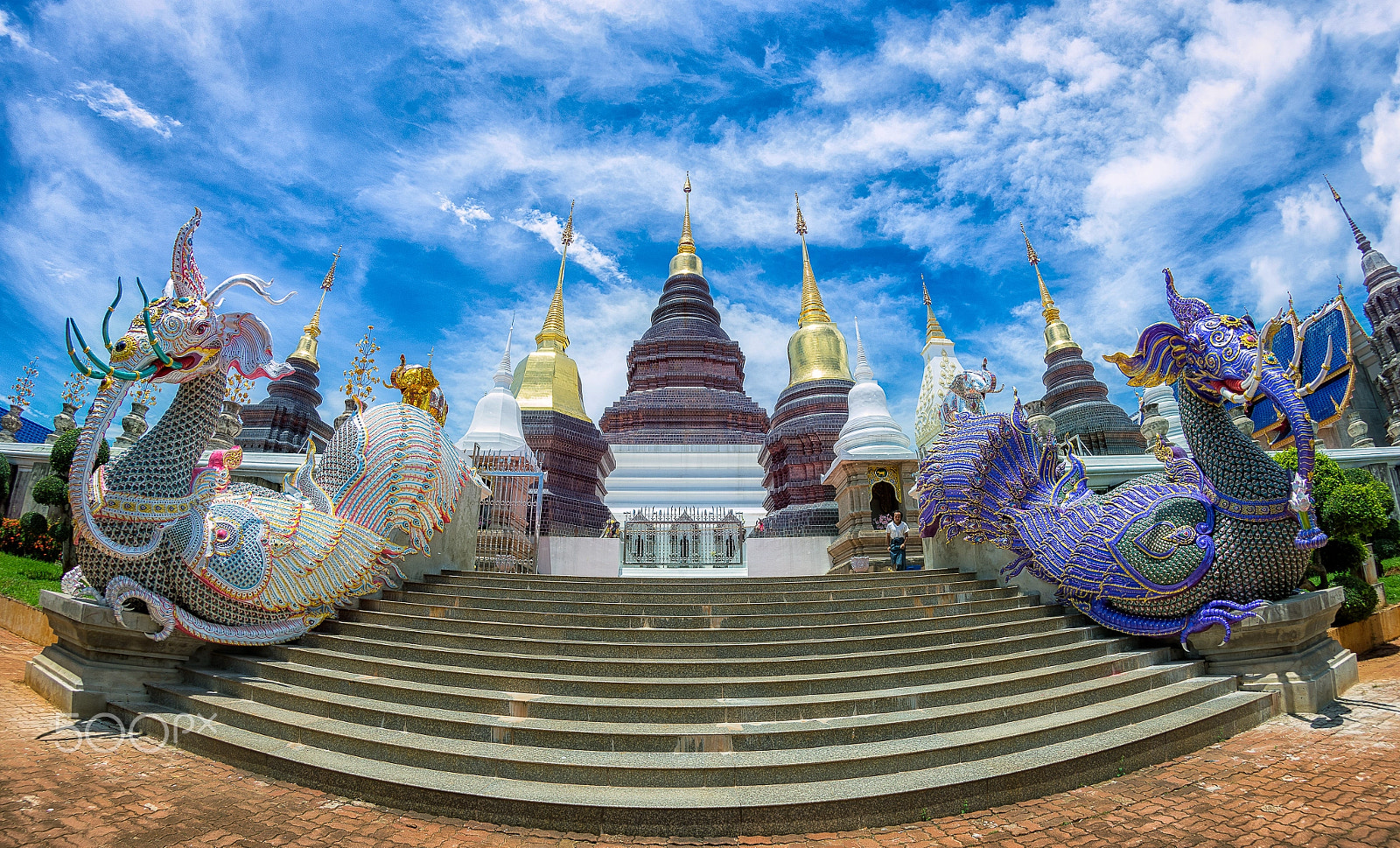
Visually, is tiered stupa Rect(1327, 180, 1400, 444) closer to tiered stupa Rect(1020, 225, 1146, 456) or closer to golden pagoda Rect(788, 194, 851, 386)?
tiered stupa Rect(1020, 225, 1146, 456)

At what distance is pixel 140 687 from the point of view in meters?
5.60

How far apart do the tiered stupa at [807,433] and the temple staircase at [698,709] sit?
1273 cm

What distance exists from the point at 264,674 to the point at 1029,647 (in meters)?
7.41

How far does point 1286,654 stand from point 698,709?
5.60 m

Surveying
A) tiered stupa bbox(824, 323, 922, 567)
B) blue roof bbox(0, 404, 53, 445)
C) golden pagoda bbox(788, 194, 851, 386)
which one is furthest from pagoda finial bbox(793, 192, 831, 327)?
blue roof bbox(0, 404, 53, 445)

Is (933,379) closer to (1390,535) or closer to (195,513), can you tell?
(1390,535)

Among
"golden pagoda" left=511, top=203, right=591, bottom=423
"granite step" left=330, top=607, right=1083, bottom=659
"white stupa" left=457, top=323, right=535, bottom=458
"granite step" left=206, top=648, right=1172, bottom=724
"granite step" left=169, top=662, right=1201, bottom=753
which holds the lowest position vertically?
"granite step" left=169, top=662, right=1201, bottom=753

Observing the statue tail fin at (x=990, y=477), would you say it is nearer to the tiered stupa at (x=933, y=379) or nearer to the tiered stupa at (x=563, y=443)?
the tiered stupa at (x=933, y=379)

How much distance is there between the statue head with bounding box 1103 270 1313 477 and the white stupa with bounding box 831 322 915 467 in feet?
24.9

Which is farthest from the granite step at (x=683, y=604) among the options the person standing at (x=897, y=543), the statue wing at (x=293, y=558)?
the person standing at (x=897, y=543)

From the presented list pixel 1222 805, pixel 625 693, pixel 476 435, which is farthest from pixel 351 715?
pixel 476 435

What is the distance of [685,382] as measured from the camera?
31.7 m

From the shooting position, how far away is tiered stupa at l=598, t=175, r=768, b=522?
2741cm

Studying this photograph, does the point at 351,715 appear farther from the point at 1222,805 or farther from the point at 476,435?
the point at 476,435
